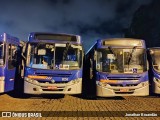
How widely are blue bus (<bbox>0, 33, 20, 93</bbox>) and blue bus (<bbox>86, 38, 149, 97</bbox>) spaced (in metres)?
4.11

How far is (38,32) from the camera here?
51.1 ft

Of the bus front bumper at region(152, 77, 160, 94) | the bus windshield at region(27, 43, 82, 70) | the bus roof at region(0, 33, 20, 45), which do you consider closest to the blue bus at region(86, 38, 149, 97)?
the bus windshield at region(27, 43, 82, 70)

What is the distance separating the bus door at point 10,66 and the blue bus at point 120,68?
13.4 ft

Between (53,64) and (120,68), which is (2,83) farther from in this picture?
(120,68)

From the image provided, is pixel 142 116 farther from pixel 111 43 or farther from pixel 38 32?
pixel 38 32

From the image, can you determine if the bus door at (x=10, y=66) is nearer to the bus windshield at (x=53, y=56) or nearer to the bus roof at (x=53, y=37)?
the bus windshield at (x=53, y=56)

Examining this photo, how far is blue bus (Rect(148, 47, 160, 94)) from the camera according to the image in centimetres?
1638

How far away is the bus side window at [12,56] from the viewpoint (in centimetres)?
1531

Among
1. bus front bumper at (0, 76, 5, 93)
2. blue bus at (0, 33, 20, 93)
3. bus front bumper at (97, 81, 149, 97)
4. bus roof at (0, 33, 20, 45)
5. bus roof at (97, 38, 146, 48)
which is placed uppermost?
bus roof at (0, 33, 20, 45)

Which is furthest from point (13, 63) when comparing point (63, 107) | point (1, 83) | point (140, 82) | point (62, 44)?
point (140, 82)

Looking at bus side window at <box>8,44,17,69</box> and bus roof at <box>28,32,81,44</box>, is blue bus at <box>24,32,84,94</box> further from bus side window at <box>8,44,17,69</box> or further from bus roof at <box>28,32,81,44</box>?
bus side window at <box>8,44,17,69</box>

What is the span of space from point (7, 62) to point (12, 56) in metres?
0.86

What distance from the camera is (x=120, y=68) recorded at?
15.4m

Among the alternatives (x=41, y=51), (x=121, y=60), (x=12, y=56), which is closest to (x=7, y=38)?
(x=12, y=56)
